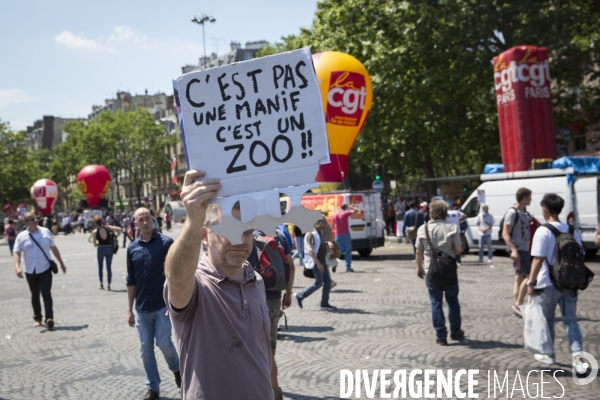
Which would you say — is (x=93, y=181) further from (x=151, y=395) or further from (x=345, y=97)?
(x=151, y=395)

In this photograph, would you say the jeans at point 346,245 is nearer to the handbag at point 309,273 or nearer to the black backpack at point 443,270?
the handbag at point 309,273

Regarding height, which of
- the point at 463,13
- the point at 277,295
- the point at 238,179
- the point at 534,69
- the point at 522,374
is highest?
the point at 463,13

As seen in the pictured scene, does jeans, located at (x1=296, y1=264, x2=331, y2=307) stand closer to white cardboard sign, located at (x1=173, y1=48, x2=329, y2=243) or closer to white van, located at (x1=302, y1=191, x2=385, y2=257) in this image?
white cardboard sign, located at (x1=173, y1=48, x2=329, y2=243)

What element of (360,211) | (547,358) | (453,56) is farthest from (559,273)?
(453,56)

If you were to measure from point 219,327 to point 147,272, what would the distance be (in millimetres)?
3816

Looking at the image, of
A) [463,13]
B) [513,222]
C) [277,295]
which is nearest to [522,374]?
[277,295]

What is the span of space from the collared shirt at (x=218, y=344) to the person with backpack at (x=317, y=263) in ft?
25.6

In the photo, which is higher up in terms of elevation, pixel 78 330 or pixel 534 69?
pixel 534 69

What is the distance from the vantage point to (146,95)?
405ft

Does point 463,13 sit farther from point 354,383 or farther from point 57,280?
point 354,383

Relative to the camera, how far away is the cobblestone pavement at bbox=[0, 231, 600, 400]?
7109 millimetres

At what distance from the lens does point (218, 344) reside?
3.21 m

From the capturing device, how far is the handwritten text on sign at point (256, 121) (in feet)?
10.3

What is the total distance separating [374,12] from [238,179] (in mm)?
26533
